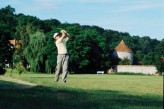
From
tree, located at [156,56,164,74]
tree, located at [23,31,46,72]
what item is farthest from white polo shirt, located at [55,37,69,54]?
tree, located at [156,56,164,74]

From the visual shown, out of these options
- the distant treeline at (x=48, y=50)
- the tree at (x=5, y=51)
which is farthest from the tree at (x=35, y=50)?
the tree at (x=5, y=51)

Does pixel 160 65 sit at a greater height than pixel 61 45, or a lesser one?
lesser

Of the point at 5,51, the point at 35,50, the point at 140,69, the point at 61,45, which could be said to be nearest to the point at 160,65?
the point at 140,69

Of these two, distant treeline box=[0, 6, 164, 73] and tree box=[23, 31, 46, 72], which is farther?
distant treeline box=[0, 6, 164, 73]

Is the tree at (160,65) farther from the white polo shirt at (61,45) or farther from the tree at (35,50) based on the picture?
the white polo shirt at (61,45)

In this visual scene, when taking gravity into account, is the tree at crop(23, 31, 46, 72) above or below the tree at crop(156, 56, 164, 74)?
above

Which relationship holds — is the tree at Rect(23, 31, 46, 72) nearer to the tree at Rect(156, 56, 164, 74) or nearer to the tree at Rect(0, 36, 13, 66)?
the tree at Rect(0, 36, 13, 66)

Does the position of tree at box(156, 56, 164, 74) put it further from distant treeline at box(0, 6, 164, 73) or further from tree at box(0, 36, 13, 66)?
tree at box(0, 36, 13, 66)

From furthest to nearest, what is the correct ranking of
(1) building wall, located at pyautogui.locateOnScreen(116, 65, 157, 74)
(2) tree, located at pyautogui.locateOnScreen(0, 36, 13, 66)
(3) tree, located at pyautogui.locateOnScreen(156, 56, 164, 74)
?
(1) building wall, located at pyautogui.locateOnScreen(116, 65, 157, 74), (3) tree, located at pyautogui.locateOnScreen(156, 56, 164, 74), (2) tree, located at pyautogui.locateOnScreen(0, 36, 13, 66)

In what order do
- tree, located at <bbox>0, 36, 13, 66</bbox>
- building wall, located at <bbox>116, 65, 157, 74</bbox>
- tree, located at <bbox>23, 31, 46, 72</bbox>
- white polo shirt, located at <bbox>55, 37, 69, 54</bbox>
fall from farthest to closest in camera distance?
building wall, located at <bbox>116, 65, 157, 74</bbox> → tree, located at <bbox>0, 36, 13, 66</bbox> → tree, located at <bbox>23, 31, 46, 72</bbox> → white polo shirt, located at <bbox>55, 37, 69, 54</bbox>

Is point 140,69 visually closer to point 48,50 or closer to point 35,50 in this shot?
point 48,50

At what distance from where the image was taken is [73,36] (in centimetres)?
10750

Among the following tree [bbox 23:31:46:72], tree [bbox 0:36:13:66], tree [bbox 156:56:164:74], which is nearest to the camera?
tree [bbox 23:31:46:72]

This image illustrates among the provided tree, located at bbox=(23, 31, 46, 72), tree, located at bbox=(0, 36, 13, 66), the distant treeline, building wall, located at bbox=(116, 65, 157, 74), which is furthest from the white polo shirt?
building wall, located at bbox=(116, 65, 157, 74)
